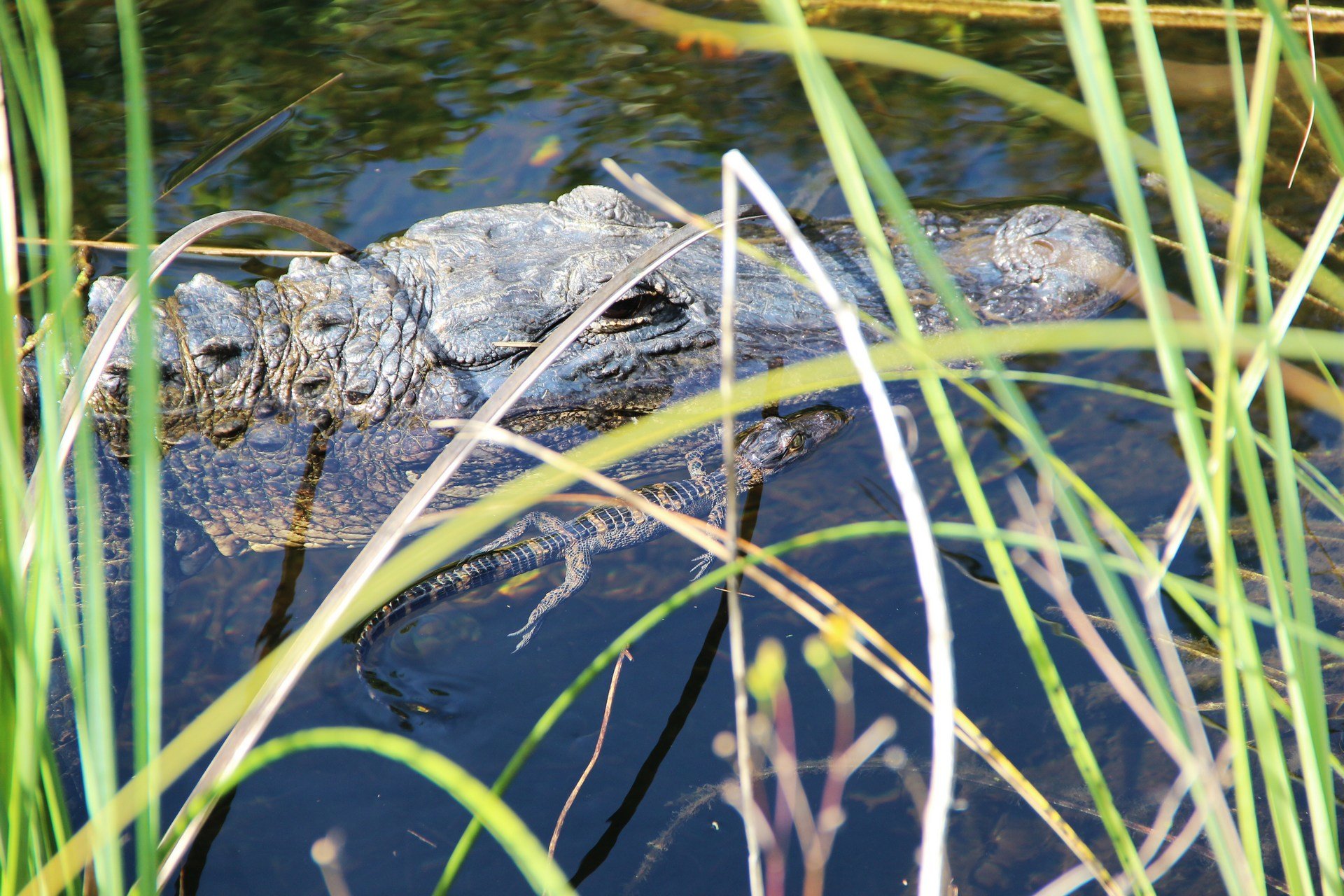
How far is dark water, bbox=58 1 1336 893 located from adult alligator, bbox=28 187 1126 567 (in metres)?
0.31

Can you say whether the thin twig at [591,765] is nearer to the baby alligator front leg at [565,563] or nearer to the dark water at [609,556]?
the dark water at [609,556]

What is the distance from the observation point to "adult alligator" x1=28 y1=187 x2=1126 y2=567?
3.26 metres

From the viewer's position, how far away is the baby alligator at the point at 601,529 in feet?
9.82

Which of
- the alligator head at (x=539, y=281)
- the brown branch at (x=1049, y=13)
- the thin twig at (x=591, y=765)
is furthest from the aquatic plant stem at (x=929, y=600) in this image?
the brown branch at (x=1049, y=13)

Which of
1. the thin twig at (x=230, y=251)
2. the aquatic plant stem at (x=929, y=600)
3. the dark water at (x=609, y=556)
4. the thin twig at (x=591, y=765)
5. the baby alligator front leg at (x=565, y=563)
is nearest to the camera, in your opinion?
the aquatic plant stem at (x=929, y=600)

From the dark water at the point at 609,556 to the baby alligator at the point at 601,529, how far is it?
7 cm

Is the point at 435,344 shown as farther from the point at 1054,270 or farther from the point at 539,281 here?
the point at 1054,270

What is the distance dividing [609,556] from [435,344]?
41.1 inches

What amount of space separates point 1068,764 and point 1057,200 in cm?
290

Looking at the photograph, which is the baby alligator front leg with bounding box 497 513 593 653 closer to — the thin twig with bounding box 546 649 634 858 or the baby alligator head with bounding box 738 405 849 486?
the thin twig with bounding box 546 649 634 858

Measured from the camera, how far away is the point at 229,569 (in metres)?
3.16

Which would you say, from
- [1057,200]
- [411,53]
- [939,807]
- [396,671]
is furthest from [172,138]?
[939,807]

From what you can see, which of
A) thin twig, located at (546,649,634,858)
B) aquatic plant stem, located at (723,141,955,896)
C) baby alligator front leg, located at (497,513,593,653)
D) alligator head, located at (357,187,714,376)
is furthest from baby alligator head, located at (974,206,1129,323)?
aquatic plant stem, located at (723,141,955,896)

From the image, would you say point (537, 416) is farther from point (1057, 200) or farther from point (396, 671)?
point (1057, 200)
